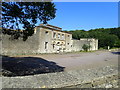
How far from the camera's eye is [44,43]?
68.3ft

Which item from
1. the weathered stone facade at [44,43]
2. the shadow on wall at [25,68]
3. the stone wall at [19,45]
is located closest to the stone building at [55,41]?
the weathered stone facade at [44,43]

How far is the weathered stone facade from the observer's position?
15.4 meters

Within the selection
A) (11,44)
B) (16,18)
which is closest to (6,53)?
(11,44)

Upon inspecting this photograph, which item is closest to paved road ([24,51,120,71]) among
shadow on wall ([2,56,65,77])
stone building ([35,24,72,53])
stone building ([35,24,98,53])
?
shadow on wall ([2,56,65,77])

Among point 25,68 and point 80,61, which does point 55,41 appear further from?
point 25,68

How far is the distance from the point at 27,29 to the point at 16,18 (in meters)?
0.77

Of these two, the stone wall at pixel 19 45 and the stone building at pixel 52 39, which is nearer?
the stone wall at pixel 19 45

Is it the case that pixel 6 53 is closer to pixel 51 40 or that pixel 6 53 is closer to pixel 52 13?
pixel 51 40

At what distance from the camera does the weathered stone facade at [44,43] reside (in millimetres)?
15359

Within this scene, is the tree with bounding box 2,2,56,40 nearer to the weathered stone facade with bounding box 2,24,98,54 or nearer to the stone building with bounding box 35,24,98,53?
the weathered stone facade with bounding box 2,24,98,54

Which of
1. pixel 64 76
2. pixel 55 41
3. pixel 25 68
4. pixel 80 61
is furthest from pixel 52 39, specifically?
pixel 64 76

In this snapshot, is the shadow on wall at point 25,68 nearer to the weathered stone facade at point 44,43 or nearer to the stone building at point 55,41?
the weathered stone facade at point 44,43

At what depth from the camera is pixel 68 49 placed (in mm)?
27859

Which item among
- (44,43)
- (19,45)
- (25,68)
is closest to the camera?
(25,68)
